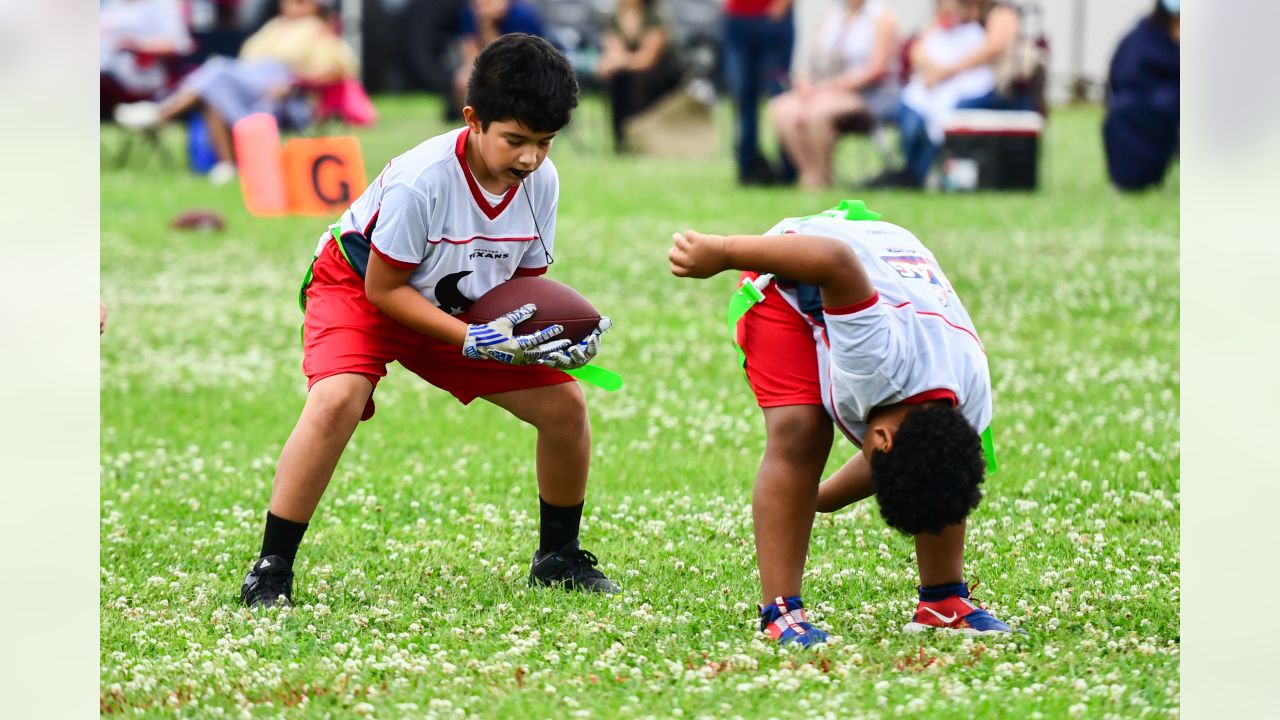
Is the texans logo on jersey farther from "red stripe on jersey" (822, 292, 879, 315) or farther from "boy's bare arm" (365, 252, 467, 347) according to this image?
"red stripe on jersey" (822, 292, 879, 315)

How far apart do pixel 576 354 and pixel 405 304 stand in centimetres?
51

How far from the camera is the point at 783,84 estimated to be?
16.0 m

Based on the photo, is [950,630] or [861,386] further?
[950,630]

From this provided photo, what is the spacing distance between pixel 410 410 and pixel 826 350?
4.04 meters

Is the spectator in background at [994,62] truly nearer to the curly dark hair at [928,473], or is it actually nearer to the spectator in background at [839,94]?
the spectator in background at [839,94]

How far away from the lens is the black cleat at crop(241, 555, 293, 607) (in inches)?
183

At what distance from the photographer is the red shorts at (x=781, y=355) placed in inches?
166

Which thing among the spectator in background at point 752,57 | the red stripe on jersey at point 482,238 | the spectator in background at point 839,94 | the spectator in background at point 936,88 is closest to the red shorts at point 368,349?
the red stripe on jersey at point 482,238

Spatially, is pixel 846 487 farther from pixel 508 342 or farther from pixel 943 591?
pixel 508 342

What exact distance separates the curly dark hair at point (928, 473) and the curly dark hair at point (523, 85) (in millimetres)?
1258

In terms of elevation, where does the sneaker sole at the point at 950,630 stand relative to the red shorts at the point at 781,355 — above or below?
below

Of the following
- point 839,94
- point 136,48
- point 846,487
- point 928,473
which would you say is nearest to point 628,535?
point 846,487

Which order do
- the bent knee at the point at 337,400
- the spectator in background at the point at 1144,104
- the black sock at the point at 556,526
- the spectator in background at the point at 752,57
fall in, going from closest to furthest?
1. the bent knee at the point at 337,400
2. the black sock at the point at 556,526
3. the spectator in background at the point at 1144,104
4. the spectator in background at the point at 752,57
